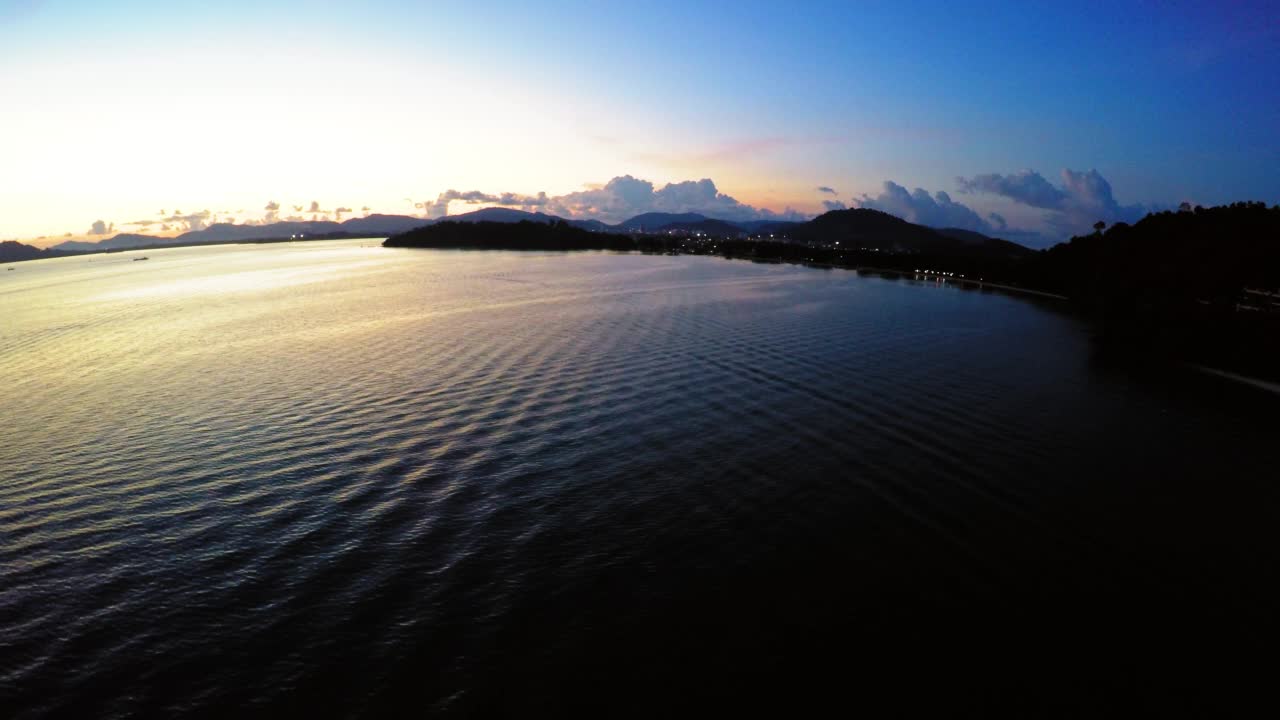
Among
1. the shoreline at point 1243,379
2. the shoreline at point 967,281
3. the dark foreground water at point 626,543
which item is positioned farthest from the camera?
the shoreline at point 967,281

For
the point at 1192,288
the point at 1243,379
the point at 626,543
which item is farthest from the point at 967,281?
the point at 626,543

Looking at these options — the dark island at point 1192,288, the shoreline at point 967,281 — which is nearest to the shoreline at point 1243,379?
the dark island at point 1192,288

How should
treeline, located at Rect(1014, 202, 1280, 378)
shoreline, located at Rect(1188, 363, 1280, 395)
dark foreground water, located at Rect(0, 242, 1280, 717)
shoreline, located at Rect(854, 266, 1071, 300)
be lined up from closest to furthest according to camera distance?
1. dark foreground water, located at Rect(0, 242, 1280, 717)
2. shoreline, located at Rect(1188, 363, 1280, 395)
3. treeline, located at Rect(1014, 202, 1280, 378)
4. shoreline, located at Rect(854, 266, 1071, 300)

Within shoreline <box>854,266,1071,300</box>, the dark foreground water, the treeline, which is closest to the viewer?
the dark foreground water

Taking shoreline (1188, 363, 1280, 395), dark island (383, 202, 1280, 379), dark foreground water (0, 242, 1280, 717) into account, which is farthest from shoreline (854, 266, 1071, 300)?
dark foreground water (0, 242, 1280, 717)

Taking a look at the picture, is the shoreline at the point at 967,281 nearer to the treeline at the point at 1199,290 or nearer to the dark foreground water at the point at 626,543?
the treeline at the point at 1199,290

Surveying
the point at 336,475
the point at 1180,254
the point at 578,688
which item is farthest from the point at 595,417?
the point at 1180,254

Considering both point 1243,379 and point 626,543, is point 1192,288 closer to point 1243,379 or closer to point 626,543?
point 1243,379

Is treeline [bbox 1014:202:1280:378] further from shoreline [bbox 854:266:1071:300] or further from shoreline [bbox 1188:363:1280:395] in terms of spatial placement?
shoreline [bbox 854:266:1071:300]
